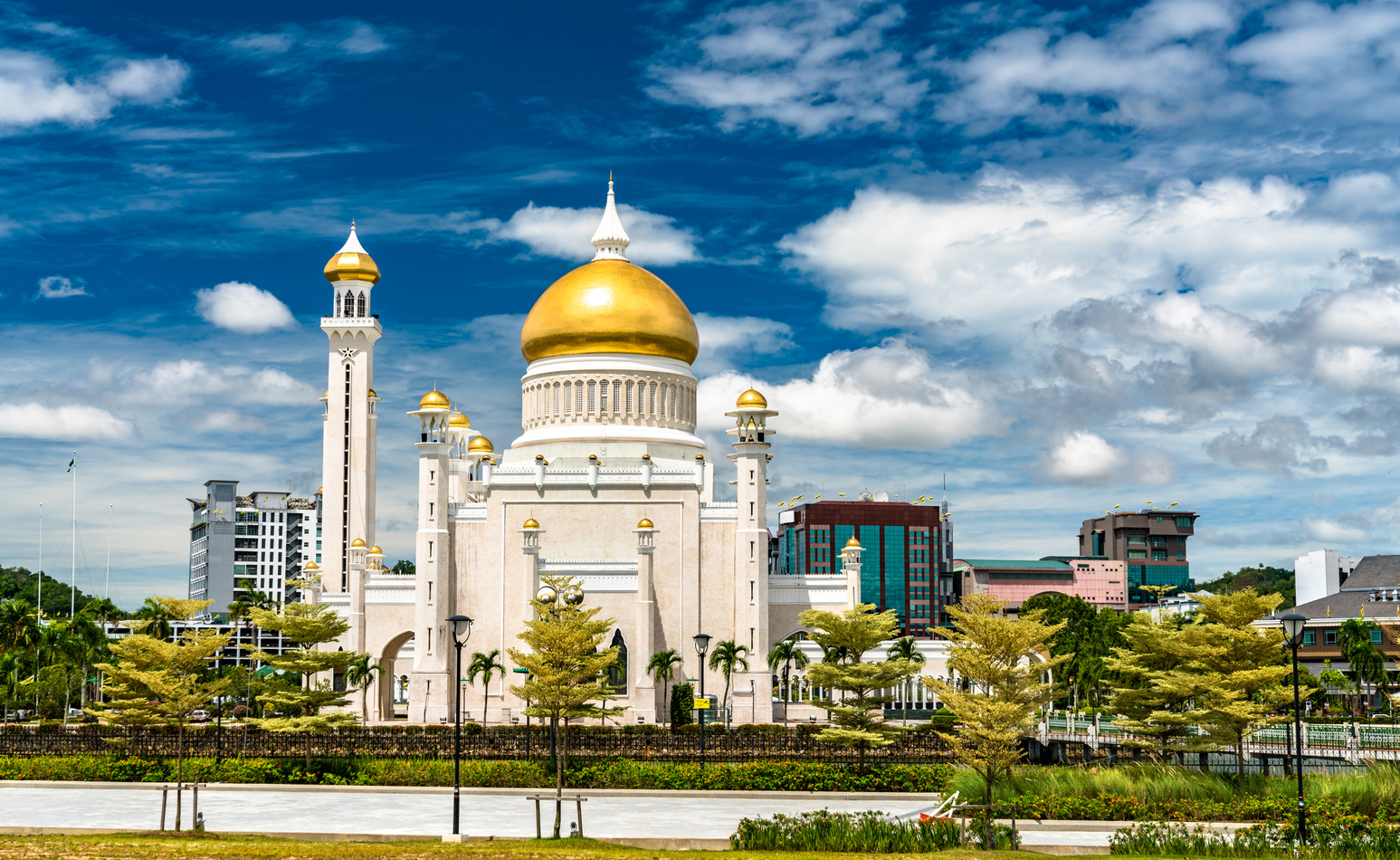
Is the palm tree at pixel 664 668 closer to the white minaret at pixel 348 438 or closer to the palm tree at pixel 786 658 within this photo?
the palm tree at pixel 786 658

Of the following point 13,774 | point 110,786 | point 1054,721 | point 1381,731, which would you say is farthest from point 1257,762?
point 13,774

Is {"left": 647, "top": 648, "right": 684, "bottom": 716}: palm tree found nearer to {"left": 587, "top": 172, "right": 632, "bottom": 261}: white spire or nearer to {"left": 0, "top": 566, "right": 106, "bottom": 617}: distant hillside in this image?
{"left": 587, "top": 172, "right": 632, "bottom": 261}: white spire

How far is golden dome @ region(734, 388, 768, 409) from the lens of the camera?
5500 centimetres

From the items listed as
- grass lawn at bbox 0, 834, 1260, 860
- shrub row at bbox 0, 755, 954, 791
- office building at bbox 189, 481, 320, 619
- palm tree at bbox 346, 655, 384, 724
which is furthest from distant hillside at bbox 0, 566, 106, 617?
grass lawn at bbox 0, 834, 1260, 860

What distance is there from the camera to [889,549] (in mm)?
134500

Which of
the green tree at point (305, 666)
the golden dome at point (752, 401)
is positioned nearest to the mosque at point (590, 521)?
the golden dome at point (752, 401)

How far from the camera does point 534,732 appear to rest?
3950cm

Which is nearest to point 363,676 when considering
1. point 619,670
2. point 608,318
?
point 619,670

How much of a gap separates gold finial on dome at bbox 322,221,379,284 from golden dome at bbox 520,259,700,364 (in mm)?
10346

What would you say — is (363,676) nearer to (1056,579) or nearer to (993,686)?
(993,686)

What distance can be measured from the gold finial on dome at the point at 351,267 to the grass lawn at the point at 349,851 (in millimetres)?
46272

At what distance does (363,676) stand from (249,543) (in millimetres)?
92846

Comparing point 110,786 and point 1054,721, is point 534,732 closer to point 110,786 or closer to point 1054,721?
point 110,786

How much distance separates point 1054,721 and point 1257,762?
47.9ft
